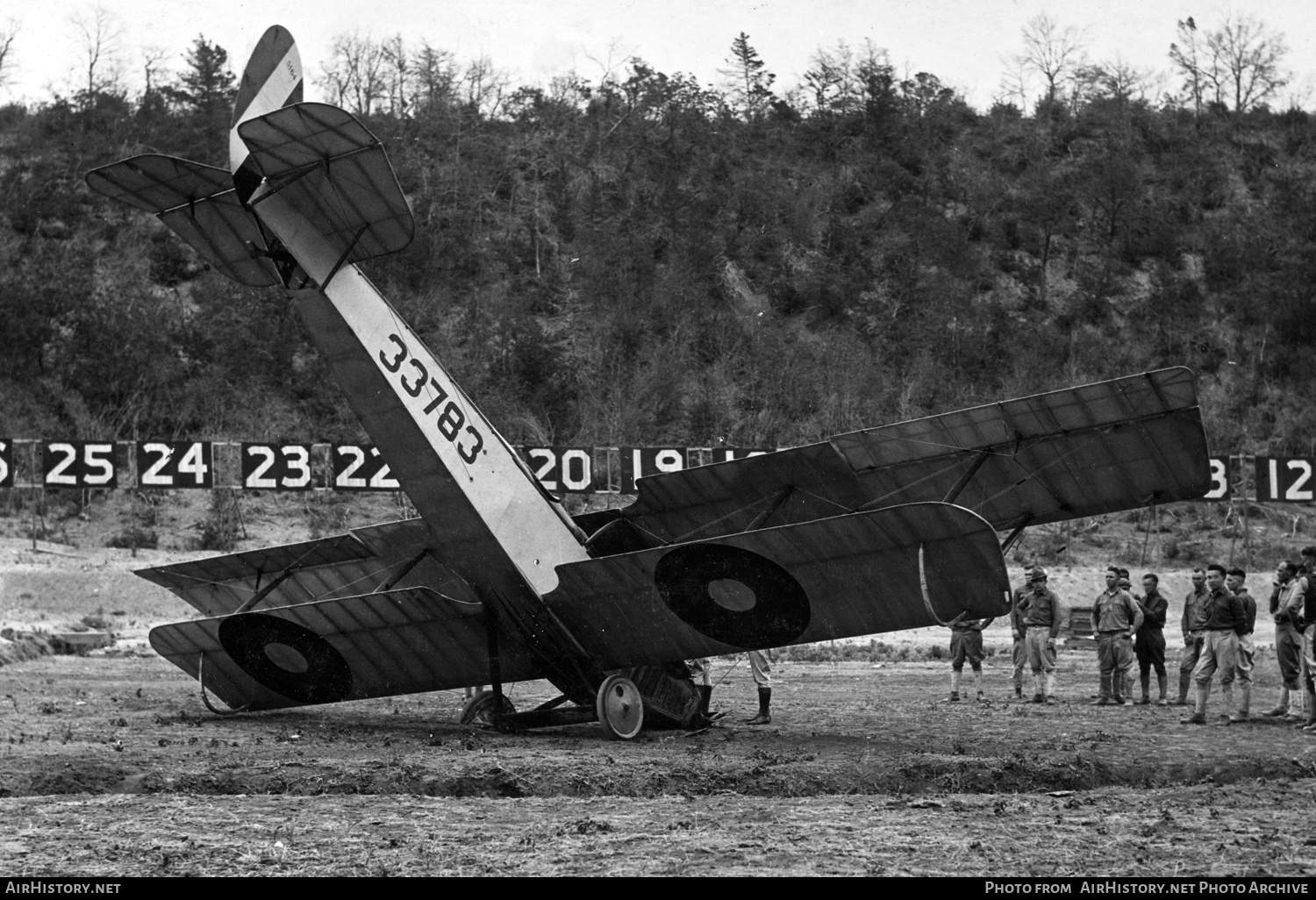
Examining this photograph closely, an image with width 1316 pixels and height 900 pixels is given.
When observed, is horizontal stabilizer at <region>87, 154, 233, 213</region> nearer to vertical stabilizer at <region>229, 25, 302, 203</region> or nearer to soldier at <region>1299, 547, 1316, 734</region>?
vertical stabilizer at <region>229, 25, 302, 203</region>

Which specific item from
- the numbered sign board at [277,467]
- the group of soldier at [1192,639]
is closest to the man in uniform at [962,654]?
the group of soldier at [1192,639]

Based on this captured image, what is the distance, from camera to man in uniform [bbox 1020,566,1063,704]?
20.3 m

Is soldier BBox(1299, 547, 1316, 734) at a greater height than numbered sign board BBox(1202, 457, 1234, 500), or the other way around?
numbered sign board BBox(1202, 457, 1234, 500)

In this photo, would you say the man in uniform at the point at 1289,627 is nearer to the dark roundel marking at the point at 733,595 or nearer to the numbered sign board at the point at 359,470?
the dark roundel marking at the point at 733,595

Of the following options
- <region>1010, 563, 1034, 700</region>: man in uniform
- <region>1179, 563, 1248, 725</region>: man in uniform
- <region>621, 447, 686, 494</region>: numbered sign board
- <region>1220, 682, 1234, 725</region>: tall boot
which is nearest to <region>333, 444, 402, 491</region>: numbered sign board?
<region>621, 447, 686, 494</region>: numbered sign board

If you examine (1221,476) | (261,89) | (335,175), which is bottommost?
(1221,476)

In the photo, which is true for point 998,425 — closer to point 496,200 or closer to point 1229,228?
point 496,200

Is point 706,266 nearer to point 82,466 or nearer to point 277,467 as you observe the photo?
point 277,467

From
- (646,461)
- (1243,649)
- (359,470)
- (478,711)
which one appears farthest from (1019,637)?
(359,470)

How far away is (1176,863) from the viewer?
24.5 ft

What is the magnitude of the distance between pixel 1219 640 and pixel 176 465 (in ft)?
127

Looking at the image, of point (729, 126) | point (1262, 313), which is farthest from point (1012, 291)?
point (729, 126)

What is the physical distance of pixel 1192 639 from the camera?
2020 centimetres

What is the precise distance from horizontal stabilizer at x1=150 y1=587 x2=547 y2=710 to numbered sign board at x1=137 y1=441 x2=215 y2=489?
32.0m
